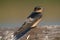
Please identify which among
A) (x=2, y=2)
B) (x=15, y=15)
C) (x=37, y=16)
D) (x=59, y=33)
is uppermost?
(x=2, y=2)

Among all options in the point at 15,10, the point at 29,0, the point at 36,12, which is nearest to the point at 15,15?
the point at 15,10

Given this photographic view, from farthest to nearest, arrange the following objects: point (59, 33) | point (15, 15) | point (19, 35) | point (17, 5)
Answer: point (17, 5) → point (15, 15) → point (59, 33) → point (19, 35)

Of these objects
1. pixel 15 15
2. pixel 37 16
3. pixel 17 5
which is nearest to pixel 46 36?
pixel 37 16

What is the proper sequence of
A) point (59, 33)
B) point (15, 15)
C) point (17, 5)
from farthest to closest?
point (17, 5) < point (15, 15) < point (59, 33)

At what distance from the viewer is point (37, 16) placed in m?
2.84

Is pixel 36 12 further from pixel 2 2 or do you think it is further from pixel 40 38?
pixel 2 2

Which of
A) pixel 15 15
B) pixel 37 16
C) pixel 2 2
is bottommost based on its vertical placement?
pixel 37 16

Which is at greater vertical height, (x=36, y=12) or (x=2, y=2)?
(x=2, y=2)

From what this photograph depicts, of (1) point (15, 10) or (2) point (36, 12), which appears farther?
(1) point (15, 10)

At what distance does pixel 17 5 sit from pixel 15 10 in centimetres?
30

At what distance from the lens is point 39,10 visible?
2834 millimetres

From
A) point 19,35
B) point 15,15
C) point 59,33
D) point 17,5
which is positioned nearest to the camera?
point 19,35

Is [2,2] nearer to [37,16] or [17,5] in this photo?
[17,5]

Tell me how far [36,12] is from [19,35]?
390 millimetres
